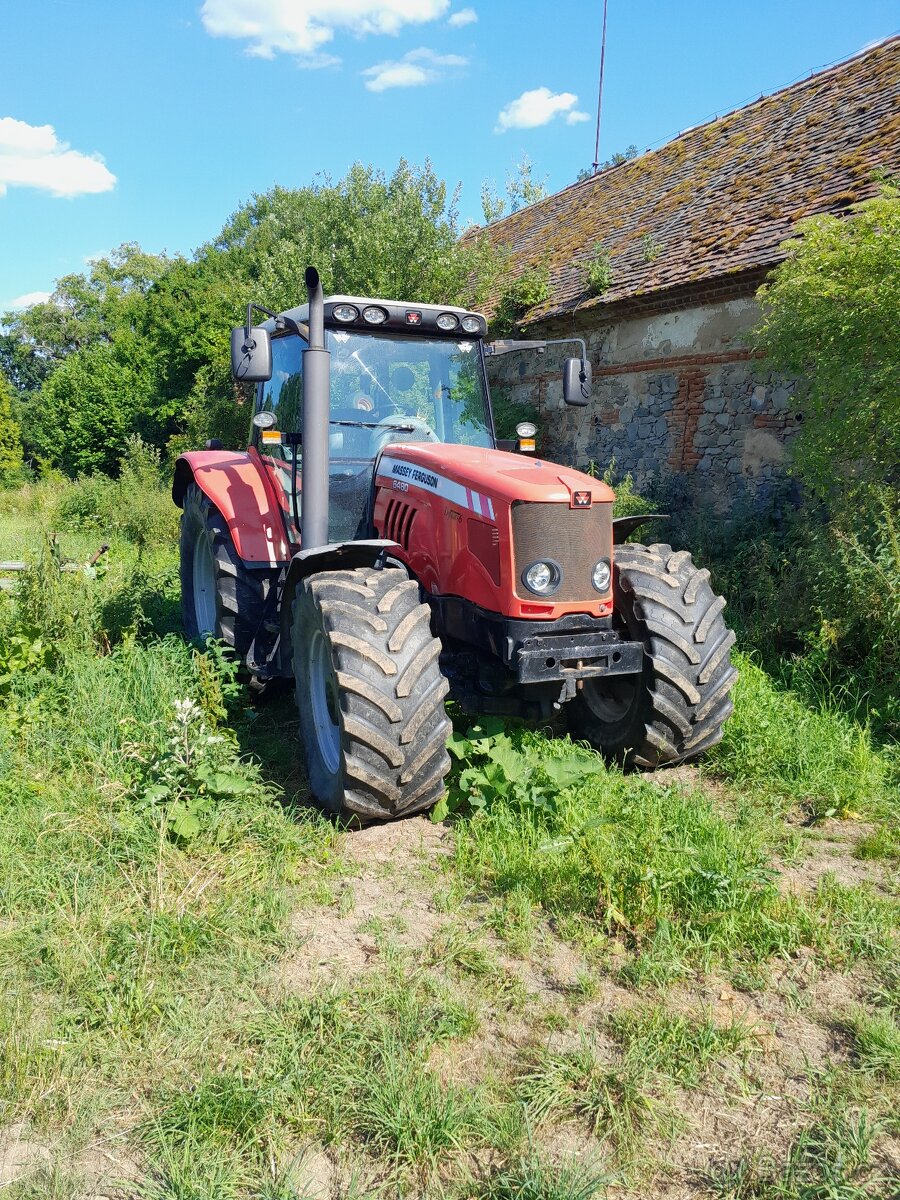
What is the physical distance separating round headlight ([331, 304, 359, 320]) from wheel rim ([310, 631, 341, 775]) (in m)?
1.76

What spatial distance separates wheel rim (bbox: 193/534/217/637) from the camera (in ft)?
20.6

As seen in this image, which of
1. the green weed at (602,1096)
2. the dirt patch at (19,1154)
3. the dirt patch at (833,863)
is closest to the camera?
the dirt patch at (19,1154)

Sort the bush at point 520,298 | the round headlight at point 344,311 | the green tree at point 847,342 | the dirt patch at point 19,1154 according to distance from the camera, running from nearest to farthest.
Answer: the dirt patch at point 19,1154 < the round headlight at point 344,311 < the green tree at point 847,342 < the bush at point 520,298

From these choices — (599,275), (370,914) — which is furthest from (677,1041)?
(599,275)

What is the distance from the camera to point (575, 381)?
5.00 metres

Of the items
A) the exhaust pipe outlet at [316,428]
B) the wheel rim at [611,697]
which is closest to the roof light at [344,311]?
the exhaust pipe outlet at [316,428]

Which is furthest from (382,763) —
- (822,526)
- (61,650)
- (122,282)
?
(122,282)

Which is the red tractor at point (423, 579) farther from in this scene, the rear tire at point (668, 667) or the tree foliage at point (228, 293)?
the tree foliage at point (228, 293)

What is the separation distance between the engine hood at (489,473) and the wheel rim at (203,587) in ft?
6.48

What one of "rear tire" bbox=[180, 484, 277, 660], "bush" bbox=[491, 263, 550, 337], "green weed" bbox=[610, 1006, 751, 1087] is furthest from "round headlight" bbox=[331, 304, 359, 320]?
"bush" bbox=[491, 263, 550, 337]

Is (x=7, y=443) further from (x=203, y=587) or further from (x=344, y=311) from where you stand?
(x=344, y=311)

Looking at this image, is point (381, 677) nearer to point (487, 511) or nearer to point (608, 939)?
point (487, 511)

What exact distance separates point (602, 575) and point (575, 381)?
4.48 feet

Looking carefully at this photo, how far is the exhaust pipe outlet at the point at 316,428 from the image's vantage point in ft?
14.4
